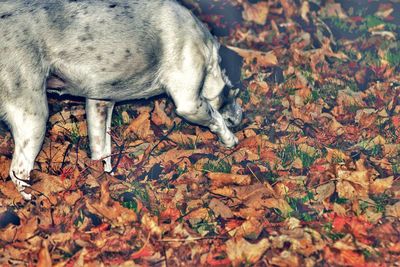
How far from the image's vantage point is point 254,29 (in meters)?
8.15

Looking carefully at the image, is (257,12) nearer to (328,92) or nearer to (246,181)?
(328,92)

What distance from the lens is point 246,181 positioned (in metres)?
5.24

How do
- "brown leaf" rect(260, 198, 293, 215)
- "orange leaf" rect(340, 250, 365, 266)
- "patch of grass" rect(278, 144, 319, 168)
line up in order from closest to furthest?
"orange leaf" rect(340, 250, 365, 266)
"brown leaf" rect(260, 198, 293, 215)
"patch of grass" rect(278, 144, 319, 168)

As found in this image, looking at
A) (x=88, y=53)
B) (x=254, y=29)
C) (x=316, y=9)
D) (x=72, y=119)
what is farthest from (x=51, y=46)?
(x=316, y=9)

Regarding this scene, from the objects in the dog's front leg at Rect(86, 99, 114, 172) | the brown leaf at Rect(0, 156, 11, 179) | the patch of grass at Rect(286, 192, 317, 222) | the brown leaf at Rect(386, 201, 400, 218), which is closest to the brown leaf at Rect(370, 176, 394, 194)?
the brown leaf at Rect(386, 201, 400, 218)

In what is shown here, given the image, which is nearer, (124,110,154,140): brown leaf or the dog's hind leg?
the dog's hind leg

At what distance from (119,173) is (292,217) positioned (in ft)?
4.95

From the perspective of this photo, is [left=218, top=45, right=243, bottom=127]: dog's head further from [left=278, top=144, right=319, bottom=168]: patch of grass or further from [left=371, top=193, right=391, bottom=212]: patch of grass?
[left=371, top=193, right=391, bottom=212]: patch of grass

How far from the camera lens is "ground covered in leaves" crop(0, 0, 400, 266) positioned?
4535 mm

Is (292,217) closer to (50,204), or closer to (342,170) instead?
(342,170)

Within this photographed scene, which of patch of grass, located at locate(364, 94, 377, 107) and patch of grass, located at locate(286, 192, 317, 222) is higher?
patch of grass, located at locate(286, 192, 317, 222)

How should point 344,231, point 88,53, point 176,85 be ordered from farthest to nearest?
point 176,85, point 88,53, point 344,231

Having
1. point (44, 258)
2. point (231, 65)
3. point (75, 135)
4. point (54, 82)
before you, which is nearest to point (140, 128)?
point (75, 135)

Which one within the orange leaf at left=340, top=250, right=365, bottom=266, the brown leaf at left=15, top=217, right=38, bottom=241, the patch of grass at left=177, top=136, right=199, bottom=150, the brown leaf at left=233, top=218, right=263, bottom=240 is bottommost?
the patch of grass at left=177, top=136, right=199, bottom=150
